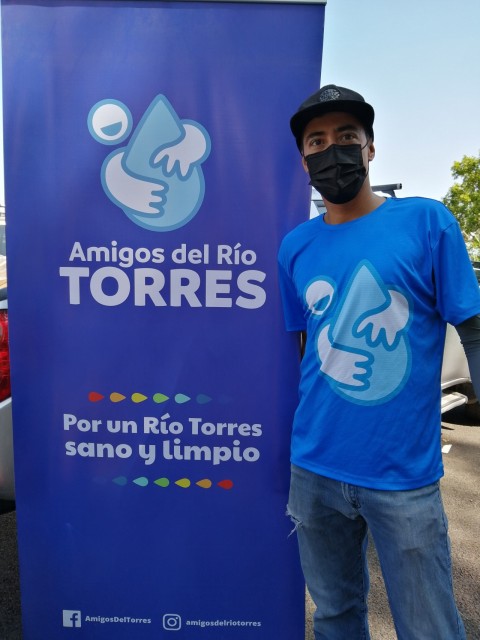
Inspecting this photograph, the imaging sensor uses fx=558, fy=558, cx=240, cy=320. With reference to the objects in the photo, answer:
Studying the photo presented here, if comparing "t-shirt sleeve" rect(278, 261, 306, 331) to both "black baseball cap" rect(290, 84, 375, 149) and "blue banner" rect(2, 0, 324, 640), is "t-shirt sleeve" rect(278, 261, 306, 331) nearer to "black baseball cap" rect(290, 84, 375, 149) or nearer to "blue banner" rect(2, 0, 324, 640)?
"blue banner" rect(2, 0, 324, 640)

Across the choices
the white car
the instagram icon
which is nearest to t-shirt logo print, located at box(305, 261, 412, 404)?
the instagram icon

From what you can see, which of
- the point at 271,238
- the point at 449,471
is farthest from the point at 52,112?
the point at 449,471

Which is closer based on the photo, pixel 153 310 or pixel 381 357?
pixel 381 357

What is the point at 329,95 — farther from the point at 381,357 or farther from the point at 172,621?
the point at 172,621

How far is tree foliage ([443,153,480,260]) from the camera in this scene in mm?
30969

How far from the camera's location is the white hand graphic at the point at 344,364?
1.48 metres

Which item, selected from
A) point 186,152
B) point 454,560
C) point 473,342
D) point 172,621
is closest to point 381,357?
point 473,342

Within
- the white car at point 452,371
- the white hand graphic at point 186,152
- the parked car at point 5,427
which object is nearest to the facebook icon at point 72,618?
the parked car at point 5,427

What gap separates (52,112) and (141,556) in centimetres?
162

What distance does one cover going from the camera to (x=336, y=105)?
1527 mm

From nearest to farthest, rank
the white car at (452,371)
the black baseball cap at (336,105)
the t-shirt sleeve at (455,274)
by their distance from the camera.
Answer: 1. the t-shirt sleeve at (455,274)
2. the black baseball cap at (336,105)
3. the white car at (452,371)

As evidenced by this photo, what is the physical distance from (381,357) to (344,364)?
101 millimetres

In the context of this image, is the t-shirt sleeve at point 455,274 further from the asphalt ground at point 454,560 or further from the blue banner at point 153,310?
the asphalt ground at point 454,560

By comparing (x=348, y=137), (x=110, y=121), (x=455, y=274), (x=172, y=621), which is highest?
(x=110, y=121)
